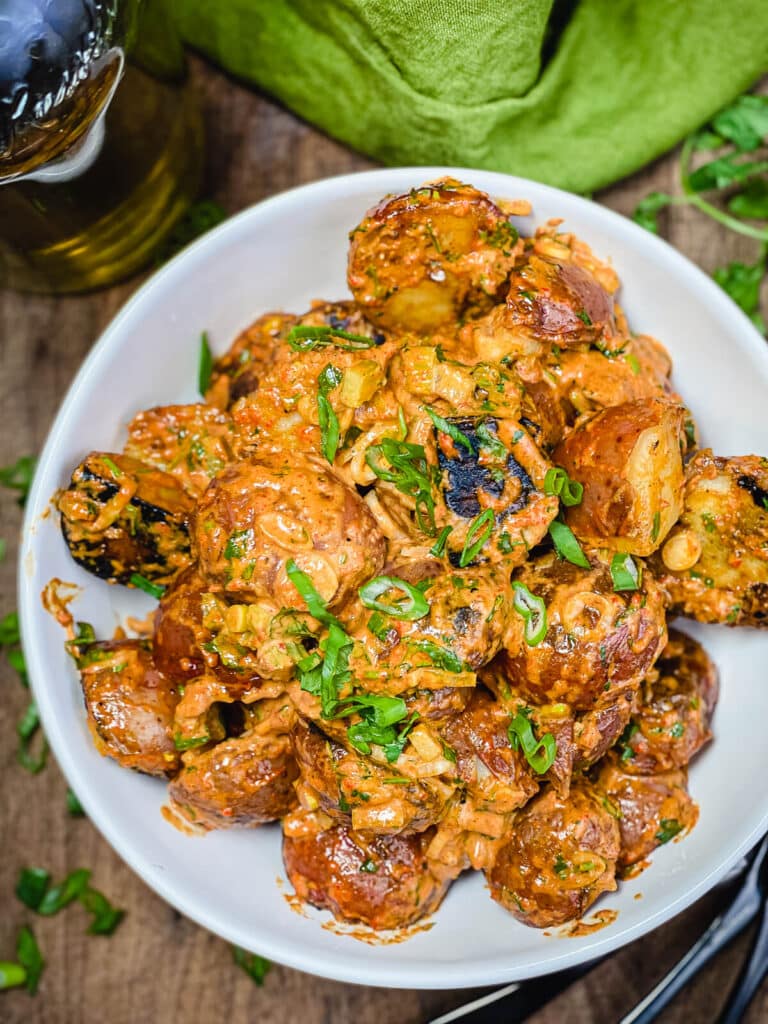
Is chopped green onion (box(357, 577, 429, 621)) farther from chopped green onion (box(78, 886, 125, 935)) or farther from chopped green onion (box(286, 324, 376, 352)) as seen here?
chopped green onion (box(78, 886, 125, 935))

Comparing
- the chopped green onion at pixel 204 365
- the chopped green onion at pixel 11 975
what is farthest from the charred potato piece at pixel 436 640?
the chopped green onion at pixel 11 975

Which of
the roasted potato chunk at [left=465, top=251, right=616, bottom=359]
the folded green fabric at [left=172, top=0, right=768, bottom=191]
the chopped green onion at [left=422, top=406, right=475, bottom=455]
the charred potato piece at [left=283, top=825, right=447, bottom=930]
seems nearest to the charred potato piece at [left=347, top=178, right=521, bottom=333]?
the roasted potato chunk at [left=465, top=251, right=616, bottom=359]

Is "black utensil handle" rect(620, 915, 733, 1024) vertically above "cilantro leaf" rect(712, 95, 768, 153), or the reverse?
"cilantro leaf" rect(712, 95, 768, 153)

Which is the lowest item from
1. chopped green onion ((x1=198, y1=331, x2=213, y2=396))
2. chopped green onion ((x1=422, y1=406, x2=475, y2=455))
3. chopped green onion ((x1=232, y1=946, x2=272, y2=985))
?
chopped green onion ((x1=232, y1=946, x2=272, y2=985))

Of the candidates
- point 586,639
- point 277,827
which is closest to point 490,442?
point 586,639

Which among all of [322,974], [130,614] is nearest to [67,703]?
[130,614]

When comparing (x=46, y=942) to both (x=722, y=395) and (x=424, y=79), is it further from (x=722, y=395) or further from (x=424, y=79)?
(x=424, y=79)
